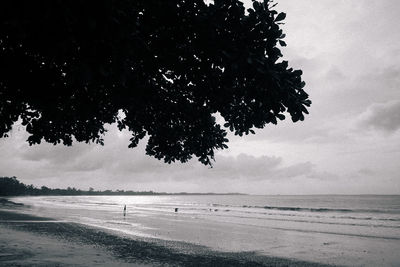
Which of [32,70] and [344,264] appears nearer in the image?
[32,70]

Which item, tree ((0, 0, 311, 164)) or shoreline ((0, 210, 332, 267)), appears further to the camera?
shoreline ((0, 210, 332, 267))

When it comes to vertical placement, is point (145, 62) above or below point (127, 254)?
above

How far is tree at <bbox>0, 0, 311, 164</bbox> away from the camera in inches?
172

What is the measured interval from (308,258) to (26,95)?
14.2 meters

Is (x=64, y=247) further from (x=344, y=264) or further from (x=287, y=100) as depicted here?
(x=287, y=100)

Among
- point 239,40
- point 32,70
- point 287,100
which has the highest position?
point 239,40

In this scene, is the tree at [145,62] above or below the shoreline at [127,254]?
above

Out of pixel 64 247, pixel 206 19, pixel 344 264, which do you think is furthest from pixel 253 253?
pixel 206 19

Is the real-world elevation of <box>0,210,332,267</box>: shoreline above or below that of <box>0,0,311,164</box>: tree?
below

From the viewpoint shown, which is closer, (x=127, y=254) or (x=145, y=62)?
(x=145, y=62)

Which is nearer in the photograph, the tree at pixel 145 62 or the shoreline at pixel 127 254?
the tree at pixel 145 62

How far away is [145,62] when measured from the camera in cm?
631

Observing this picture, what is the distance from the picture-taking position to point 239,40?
5.80 meters

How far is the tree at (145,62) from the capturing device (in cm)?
438
